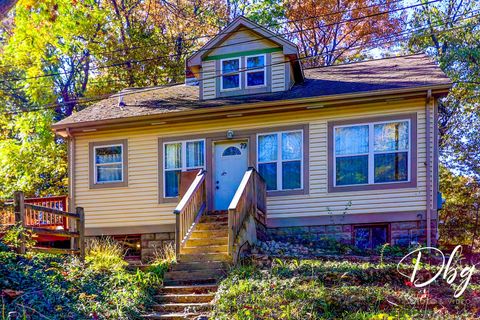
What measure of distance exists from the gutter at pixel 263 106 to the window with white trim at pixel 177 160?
0.75m

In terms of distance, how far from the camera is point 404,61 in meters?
13.3

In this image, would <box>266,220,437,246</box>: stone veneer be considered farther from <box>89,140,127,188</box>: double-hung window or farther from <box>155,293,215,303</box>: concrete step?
A: <box>89,140,127,188</box>: double-hung window

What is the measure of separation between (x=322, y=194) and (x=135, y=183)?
4.80 m

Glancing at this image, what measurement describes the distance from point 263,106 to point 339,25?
11.9 metres

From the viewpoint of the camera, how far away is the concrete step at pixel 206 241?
854cm

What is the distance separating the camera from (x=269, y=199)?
1091 cm

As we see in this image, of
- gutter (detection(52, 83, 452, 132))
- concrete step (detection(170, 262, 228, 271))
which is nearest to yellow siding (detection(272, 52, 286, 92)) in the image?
gutter (detection(52, 83, 452, 132))

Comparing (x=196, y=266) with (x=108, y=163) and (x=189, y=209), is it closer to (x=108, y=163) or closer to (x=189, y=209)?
(x=189, y=209)

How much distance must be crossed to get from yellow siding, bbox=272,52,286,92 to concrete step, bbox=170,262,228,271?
555 centimetres

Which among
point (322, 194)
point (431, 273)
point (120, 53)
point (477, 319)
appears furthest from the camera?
point (120, 53)

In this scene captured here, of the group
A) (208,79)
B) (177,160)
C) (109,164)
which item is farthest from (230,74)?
(109,164)

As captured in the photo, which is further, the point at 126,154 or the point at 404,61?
the point at 404,61

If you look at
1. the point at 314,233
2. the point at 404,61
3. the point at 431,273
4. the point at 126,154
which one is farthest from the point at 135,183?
the point at 404,61

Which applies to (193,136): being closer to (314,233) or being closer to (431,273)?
(314,233)
